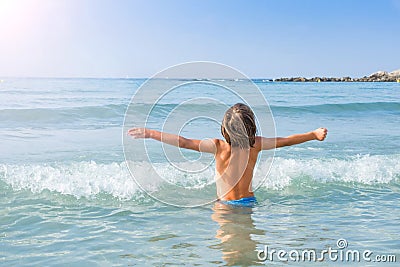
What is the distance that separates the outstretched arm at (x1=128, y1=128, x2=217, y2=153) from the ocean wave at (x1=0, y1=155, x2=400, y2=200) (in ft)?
6.12

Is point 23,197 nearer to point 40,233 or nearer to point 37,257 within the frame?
point 40,233

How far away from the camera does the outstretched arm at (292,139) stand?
169 inches

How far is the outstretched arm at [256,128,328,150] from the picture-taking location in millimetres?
4281

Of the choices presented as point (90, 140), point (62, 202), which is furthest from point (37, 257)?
point (90, 140)

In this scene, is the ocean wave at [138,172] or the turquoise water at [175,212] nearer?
the turquoise water at [175,212]

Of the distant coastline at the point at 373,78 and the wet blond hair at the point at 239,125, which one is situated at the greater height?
the distant coastline at the point at 373,78

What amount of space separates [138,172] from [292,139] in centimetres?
338

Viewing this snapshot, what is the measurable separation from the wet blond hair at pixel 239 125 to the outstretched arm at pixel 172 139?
0.20 meters

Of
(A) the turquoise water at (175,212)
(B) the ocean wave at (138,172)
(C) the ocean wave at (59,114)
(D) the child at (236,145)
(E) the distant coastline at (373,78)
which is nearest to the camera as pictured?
(A) the turquoise water at (175,212)

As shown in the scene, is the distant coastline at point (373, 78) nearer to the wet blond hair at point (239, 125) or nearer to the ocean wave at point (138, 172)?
the ocean wave at point (138, 172)

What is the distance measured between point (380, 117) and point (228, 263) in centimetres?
1699

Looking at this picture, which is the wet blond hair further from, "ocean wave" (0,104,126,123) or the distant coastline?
the distant coastline

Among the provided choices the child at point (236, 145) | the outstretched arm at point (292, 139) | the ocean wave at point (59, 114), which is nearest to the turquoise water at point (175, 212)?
the child at point (236, 145)

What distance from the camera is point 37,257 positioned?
3.81 meters
